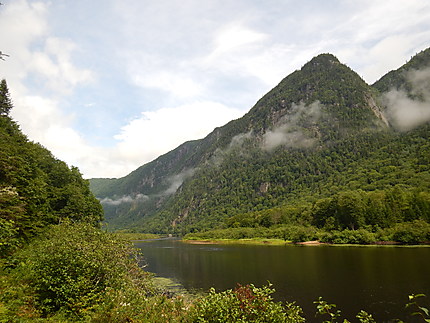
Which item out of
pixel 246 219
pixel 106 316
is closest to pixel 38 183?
pixel 106 316

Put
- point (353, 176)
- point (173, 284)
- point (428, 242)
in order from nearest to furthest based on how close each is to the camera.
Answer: point (173, 284), point (428, 242), point (353, 176)

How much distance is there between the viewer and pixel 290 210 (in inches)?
5920

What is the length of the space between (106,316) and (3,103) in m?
64.4

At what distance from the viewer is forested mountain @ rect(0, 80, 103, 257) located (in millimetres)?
25078

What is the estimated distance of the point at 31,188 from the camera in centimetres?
3119

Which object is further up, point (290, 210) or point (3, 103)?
point (3, 103)

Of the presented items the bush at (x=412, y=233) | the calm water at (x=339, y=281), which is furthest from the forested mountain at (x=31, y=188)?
the bush at (x=412, y=233)

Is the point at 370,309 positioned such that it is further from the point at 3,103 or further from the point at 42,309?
the point at 3,103

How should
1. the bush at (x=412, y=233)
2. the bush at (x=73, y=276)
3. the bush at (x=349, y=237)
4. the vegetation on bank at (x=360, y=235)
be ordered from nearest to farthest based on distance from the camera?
the bush at (x=73, y=276)
the bush at (x=412, y=233)
the vegetation on bank at (x=360, y=235)
the bush at (x=349, y=237)

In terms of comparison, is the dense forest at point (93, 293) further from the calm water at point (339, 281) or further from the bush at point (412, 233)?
the bush at point (412, 233)

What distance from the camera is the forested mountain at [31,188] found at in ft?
82.3

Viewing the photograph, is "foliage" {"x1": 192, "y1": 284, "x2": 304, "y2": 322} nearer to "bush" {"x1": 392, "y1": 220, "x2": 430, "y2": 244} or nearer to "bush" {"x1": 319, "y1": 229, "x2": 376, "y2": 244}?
"bush" {"x1": 392, "y1": 220, "x2": 430, "y2": 244}

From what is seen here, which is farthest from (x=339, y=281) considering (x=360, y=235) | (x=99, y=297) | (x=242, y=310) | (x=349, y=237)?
(x=349, y=237)

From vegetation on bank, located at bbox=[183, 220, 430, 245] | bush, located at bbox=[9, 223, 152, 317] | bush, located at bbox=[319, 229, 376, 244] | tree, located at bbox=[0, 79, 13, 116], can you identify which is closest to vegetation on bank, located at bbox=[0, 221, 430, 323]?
bush, located at bbox=[9, 223, 152, 317]
